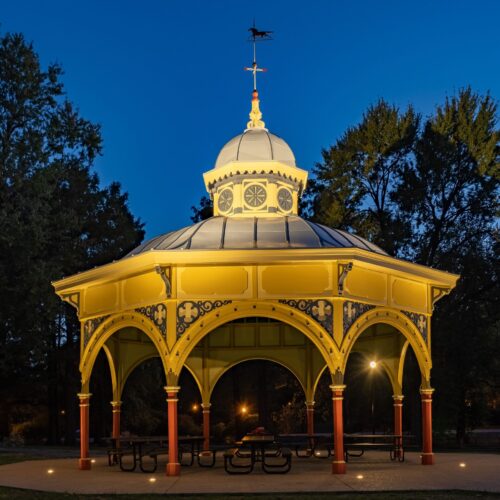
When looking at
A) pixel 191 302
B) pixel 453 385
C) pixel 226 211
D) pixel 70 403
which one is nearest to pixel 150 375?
pixel 70 403

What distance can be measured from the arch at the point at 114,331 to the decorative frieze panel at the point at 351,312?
349cm

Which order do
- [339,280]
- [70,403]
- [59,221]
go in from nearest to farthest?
[339,280], [59,221], [70,403]

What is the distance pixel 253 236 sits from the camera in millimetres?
16141

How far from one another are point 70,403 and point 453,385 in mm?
16756

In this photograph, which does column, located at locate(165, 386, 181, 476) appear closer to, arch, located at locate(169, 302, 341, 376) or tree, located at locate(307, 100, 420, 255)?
arch, located at locate(169, 302, 341, 376)

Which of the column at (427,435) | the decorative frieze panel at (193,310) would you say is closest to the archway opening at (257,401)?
the column at (427,435)

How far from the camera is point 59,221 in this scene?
97.6ft

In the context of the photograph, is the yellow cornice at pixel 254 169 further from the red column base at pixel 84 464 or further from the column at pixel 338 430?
the red column base at pixel 84 464

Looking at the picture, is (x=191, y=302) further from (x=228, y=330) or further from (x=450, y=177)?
(x=450, y=177)

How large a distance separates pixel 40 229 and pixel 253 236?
12756 millimetres

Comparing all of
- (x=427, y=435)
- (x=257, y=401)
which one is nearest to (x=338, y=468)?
(x=427, y=435)

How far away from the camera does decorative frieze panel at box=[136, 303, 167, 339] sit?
15.1 meters

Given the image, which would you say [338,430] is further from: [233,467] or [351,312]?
[233,467]

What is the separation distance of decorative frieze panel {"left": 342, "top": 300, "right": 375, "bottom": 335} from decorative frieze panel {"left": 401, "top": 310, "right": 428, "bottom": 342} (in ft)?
5.18
